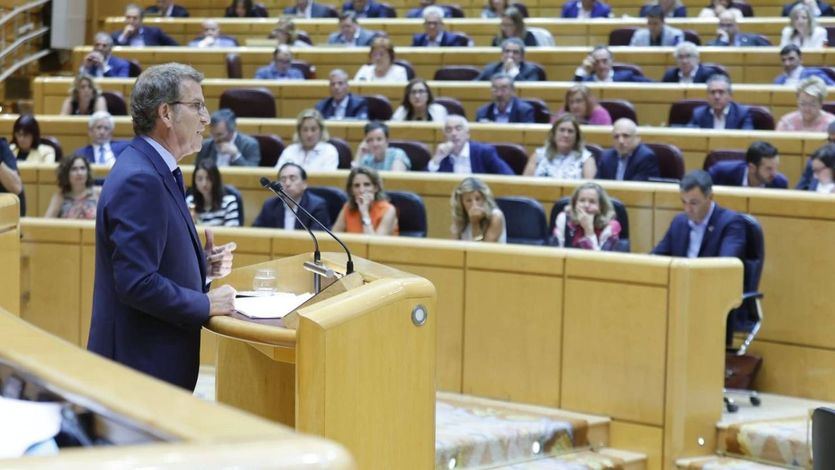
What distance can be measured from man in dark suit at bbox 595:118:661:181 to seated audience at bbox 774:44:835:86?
149 cm

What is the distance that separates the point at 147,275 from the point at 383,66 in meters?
4.77

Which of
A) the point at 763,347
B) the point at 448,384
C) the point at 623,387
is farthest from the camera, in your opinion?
the point at 763,347

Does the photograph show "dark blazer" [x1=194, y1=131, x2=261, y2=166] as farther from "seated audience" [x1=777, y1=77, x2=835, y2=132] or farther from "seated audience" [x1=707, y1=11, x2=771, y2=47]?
"seated audience" [x1=707, y1=11, x2=771, y2=47]

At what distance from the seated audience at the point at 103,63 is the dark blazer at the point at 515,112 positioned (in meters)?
2.29

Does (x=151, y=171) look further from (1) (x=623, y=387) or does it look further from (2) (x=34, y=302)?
(2) (x=34, y=302)

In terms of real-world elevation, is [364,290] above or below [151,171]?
below

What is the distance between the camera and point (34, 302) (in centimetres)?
368

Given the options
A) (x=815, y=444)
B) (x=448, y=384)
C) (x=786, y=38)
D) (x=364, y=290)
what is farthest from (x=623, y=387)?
(x=786, y=38)

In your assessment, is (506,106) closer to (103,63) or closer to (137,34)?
(103,63)

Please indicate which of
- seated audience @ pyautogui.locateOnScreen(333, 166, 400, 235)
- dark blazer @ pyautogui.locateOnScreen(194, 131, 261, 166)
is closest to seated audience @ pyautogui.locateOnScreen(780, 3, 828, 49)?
dark blazer @ pyautogui.locateOnScreen(194, 131, 261, 166)

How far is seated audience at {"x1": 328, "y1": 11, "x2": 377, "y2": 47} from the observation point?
23.5 feet

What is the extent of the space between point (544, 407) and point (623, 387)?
0.69 feet

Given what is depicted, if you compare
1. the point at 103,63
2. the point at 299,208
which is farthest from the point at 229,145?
the point at 299,208

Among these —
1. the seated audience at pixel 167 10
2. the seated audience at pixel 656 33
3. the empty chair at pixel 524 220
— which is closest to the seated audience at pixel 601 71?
the seated audience at pixel 656 33
